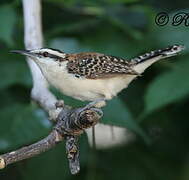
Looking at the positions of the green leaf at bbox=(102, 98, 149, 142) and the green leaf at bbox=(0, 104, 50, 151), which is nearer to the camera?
the green leaf at bbox=(102, 98, 149, 142)

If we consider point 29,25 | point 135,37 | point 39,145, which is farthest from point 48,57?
point 39,145

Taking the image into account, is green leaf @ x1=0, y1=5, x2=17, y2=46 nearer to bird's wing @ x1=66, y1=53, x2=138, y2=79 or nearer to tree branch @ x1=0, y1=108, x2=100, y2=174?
bird's wing @ x1=66, y1=53, x2=138, y2=79

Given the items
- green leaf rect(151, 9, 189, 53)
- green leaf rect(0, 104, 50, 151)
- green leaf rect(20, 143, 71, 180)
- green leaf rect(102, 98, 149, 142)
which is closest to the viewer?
green leaf rect(102, 98, 149, 142)

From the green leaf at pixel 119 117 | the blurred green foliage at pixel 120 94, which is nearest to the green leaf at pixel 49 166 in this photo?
the blurred green foliage at pixel 120 94

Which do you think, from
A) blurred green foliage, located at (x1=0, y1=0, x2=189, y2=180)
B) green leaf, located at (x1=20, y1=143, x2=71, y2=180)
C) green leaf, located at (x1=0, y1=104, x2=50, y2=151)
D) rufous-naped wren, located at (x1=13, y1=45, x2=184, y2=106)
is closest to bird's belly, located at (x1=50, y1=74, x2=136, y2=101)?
rufous-naped wren, located at (x1=13, y1=45, x2=184, y2=106)

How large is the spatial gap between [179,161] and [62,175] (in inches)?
31.3

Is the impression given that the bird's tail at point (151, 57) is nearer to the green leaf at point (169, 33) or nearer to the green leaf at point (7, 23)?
the green leaf at point (169, 33)

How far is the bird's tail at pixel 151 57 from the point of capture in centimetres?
355

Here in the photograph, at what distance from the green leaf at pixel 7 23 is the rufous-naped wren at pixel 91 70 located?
326mm

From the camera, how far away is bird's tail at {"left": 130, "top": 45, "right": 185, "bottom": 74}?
3551 mm

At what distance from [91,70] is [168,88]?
44 centimetres

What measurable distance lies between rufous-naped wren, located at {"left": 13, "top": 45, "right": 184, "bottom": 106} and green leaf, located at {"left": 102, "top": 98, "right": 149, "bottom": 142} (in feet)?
0.27

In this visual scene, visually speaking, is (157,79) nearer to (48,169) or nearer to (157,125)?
(157,125)

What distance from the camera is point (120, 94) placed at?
159 inches
